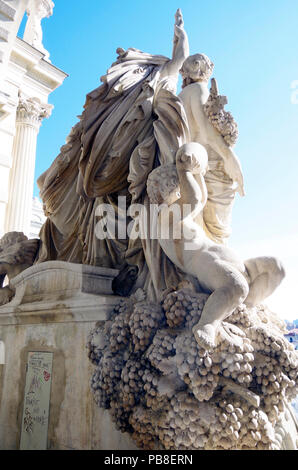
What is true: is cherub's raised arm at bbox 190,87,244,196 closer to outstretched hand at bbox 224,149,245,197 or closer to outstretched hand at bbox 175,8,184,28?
outstretched hand at bbox 224,149,245,197

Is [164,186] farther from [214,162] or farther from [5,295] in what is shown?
[5,295]

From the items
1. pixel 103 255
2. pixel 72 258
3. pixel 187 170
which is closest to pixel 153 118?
pixel 187 170

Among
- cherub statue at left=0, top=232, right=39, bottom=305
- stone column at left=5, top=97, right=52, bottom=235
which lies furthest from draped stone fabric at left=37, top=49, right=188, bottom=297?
stone column at left=5, top=97, right=52, bottom=235

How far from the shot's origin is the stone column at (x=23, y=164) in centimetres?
895

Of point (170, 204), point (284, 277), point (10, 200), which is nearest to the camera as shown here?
point (284, 277)

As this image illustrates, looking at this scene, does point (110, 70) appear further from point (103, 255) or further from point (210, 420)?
point (210, 420)

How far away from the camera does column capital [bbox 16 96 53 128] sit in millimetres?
9531

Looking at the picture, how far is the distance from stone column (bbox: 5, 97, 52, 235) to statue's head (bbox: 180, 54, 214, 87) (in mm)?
6353

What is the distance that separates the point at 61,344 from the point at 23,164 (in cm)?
739

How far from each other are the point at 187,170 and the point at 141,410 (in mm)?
1439

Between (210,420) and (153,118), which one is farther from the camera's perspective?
(153,118)

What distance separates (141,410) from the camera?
204 cm

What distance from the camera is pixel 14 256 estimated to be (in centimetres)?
Result: 380

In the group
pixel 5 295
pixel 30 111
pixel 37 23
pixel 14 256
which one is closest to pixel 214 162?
pixel 14 256
